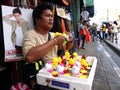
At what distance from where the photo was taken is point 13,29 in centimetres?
188

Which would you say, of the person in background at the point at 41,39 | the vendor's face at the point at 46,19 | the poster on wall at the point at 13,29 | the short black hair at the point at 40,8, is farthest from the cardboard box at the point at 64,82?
the short black hair at the point at 40,8

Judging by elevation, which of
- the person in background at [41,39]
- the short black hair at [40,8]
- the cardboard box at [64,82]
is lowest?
the cardboard box at [64,82]

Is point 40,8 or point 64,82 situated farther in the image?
point 40,8

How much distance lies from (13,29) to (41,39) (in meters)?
0.33

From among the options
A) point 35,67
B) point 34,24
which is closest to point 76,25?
point 34,24

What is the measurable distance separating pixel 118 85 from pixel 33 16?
213 centimetres

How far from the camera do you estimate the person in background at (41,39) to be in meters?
1.66

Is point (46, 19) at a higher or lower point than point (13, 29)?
higher

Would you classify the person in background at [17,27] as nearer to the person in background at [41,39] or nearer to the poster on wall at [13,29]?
the poster on wall at [13,29]

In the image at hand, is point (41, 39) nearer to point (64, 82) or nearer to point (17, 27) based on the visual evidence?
point (17, 27)

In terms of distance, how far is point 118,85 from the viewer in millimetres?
3189

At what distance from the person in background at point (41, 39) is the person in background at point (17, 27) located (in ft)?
0.51

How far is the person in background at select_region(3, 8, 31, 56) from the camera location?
1.86 metres

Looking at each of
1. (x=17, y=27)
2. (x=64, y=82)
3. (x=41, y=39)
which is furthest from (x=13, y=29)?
(x=64, y=82)
